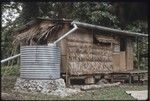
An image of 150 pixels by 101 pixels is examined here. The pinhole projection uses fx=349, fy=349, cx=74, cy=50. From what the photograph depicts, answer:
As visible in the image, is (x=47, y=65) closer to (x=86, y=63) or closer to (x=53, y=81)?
(x=53, y=81)

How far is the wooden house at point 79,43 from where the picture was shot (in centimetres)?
1588

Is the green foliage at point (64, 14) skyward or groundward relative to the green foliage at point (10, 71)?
skyward

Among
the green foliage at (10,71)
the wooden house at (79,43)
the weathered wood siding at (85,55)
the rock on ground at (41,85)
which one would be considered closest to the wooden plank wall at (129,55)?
the wooden house at (79,43)

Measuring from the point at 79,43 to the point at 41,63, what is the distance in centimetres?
300

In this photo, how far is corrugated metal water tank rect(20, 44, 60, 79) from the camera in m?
14.3

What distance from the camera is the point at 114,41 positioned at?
1958 centimetres

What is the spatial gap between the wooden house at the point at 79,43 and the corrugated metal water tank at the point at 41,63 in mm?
1193

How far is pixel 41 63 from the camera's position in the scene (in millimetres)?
14352

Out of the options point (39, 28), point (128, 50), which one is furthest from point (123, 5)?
point (128, 50)

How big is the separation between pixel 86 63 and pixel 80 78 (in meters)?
0.79

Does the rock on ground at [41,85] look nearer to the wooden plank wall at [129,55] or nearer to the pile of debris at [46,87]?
the pile of debris at [46,87]

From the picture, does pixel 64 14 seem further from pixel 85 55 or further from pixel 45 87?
pixel 45 87

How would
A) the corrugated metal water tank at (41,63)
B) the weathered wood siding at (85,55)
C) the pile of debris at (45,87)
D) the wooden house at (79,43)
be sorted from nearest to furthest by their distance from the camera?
the pile of debris at (45,87) < the corrugated metal water tank at (41,63) < the wooden house at (79,43) < the weathered wood siding at (85,55)

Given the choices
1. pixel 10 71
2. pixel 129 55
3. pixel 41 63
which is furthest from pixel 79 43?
pixel 10 71
